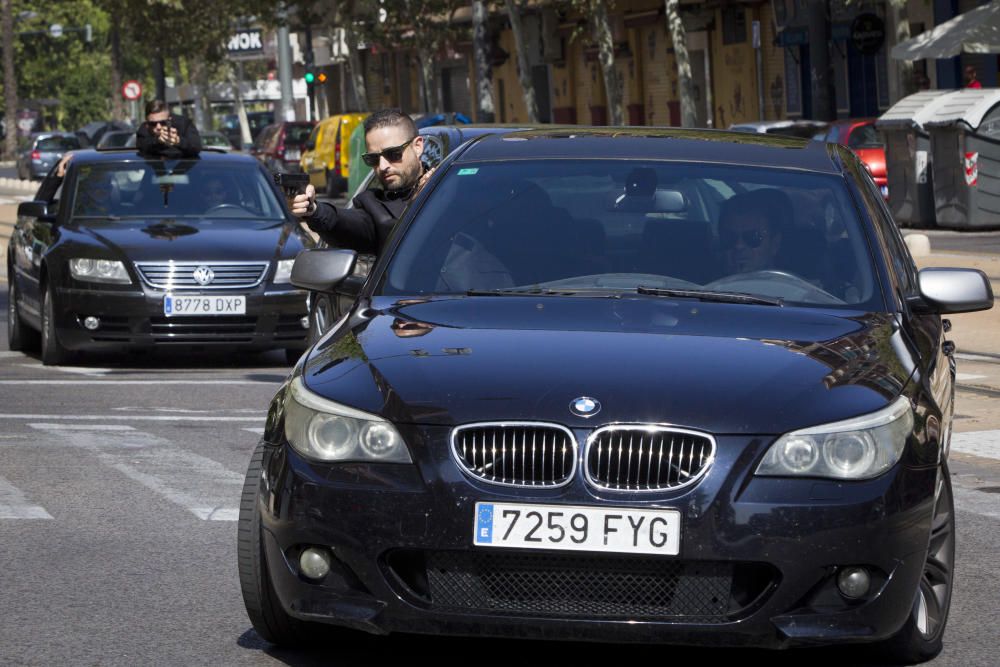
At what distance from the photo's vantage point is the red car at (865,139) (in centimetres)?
2866

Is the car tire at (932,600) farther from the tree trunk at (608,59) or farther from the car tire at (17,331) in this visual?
the tree trunk at (608,59)

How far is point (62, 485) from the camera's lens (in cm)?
833

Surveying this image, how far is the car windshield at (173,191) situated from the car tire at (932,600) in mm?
9338

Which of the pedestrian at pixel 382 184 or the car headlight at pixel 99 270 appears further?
the car headlight at pixel 99 270

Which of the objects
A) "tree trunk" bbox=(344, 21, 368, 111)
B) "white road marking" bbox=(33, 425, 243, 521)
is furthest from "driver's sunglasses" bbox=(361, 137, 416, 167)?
"tree trunk" bbox=(344, 21, 368, 111)

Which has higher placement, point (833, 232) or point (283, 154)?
point (833, 232)

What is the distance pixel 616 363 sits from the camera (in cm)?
499

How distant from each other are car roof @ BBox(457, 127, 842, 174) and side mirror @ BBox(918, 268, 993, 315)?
1.76ft

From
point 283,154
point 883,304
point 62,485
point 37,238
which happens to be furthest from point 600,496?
point 283,154

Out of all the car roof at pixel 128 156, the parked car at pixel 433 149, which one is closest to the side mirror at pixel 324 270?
the parked car at pixel 433 149

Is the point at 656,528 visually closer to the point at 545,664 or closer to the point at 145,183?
the point at 545,664

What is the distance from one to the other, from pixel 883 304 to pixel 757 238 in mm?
448

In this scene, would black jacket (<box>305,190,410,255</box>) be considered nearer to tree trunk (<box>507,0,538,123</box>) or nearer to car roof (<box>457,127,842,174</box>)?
car roof (<box>457,127,842,174</box>)

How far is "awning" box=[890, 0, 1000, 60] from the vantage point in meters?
30.9
